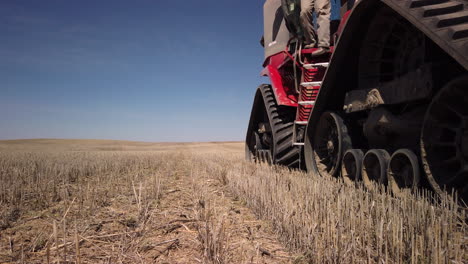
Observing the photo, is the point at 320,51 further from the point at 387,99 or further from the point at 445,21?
the point at 445,21

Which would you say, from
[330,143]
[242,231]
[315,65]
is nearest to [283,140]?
[330,143]

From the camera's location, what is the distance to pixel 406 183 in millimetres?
2869

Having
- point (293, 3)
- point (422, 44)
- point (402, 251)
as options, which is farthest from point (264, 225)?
point (293, 3)

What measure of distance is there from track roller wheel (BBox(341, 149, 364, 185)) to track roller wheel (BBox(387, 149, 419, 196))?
528 mm

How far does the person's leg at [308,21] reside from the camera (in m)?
4.38

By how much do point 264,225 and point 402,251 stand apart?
3.53ft

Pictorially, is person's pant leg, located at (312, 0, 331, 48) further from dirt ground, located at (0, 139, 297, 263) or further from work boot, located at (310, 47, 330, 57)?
dirt ground, located at (0, 139, 297, 263)

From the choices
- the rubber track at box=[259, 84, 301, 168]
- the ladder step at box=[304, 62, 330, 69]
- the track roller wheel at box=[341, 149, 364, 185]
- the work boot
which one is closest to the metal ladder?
the ladder step at box=[304, 62, 330, 69]

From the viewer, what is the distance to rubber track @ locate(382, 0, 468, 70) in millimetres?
1924

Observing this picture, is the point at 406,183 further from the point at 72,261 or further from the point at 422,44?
the point at 72,261

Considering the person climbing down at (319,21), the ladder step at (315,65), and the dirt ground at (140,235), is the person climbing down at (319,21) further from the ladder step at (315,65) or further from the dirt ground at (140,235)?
the dirt ground at (140,235)

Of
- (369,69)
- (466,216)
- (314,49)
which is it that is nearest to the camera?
(466,216)

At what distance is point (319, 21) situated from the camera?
4.33 m

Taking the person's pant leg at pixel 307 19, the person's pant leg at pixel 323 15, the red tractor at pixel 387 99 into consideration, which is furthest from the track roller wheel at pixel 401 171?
the person's pant leg at pixel 307 19
